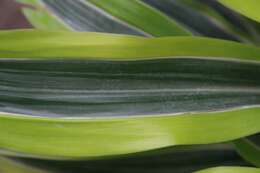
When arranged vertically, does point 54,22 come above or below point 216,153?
above

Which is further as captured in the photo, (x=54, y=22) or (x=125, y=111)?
(x=54, y=22)

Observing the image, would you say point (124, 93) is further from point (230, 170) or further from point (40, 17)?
point (40, 17)

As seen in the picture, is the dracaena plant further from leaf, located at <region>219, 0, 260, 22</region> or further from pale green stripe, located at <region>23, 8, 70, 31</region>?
pale green stripe, located at <region>23, 8, 70, 31</region>

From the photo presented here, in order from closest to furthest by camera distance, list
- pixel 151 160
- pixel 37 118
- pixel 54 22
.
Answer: pixel 37 118, pixel 151 160, pixel 54 22

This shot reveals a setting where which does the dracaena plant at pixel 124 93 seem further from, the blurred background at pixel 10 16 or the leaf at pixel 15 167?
the blurred background at pixel 10 16

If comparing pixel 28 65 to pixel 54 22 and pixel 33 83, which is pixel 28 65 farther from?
pixel 54 22

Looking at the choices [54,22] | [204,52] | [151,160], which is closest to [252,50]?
[204,52]

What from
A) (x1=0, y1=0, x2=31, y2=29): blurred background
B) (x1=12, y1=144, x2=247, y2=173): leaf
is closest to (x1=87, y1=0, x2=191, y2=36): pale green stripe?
(x1=12, y1=144, x2=247, y2=173): leaf

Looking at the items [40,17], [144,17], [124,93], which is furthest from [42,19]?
[124,93]
